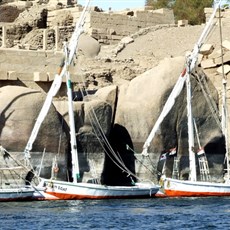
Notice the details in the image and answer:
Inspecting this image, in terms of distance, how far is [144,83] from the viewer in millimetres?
48375

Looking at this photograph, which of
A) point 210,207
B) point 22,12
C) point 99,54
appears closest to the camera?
point 210,207

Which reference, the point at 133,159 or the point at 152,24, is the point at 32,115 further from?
the point at 152,24

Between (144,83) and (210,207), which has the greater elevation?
(144,83)

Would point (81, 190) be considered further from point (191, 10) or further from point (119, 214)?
point (191, 10)

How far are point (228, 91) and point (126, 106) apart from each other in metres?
10.4

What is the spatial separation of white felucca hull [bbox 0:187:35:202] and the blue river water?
0.35 meters

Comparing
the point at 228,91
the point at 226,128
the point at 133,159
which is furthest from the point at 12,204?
the point at 228,91

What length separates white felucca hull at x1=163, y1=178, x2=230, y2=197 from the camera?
1774 inches

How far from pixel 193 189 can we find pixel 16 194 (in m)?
6.69

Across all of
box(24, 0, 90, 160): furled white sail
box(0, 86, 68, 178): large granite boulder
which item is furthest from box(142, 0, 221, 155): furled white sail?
box(24, 0, 90, 160): furled white sail

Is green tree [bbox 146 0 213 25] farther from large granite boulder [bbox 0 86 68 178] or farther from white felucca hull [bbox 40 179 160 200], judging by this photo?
white felucca hull [bbox 40 179 160 200]

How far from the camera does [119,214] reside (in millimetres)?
38281

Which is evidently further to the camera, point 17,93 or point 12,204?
point 17,93

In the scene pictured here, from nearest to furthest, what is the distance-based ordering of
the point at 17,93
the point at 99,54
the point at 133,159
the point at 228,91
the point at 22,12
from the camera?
the point at 17,93 → the point at 133,159 → the point at 228,91 → the point at 99,54 → the point at 22,12
